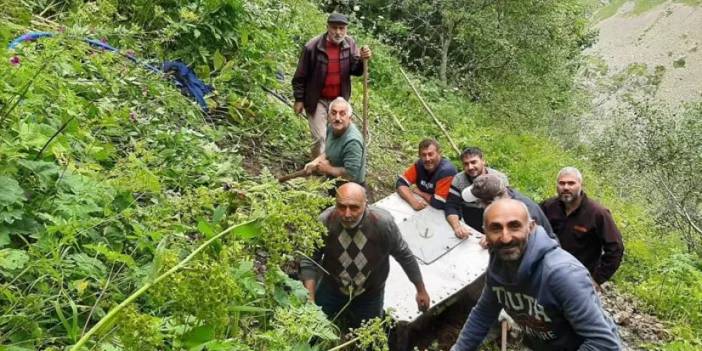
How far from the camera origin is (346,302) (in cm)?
459

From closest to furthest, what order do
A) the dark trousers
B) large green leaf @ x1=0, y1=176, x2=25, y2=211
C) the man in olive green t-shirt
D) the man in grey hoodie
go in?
large green leaf @ x1=0, y1=176, x2=25, y2=211
the man in grey hoodie
the dark trousers
the man in olive green t-shirt

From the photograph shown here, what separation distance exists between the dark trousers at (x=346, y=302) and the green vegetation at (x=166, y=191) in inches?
17.3

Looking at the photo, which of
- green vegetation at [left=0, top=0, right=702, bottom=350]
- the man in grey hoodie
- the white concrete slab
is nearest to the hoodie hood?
the man in grey hoodie

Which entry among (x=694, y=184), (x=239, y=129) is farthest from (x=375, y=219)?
(x=694, y=184)

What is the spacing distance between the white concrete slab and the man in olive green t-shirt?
0.98 metres

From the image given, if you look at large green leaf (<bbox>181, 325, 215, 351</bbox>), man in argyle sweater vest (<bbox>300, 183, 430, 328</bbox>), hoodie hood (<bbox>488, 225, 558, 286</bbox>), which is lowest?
man in argyle sweater vest (<bbox>300, 183, 430, 328</bbox>)

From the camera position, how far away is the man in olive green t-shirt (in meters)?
5.21

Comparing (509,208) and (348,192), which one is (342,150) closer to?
(348,192)

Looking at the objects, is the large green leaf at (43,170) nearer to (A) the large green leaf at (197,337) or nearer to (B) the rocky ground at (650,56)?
(A) the large green leaf at (197,337)

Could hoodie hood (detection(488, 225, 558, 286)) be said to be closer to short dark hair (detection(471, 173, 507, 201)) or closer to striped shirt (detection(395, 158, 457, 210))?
short dark hair (detection(471, 173, 507, 201))

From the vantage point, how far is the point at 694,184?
12.2 metres

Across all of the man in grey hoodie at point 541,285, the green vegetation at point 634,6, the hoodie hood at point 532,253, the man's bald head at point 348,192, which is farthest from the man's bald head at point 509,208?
the green vegetation at point 634,6

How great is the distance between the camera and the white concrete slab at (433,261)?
5.22m

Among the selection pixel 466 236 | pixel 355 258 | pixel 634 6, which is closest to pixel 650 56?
pixel 634 6
